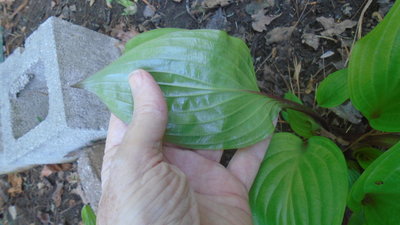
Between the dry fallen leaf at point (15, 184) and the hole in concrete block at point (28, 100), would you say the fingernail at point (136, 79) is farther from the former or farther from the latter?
the dry fallen leaf at point (15, 184)

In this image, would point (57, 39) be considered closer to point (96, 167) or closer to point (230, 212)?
point (96, 167)

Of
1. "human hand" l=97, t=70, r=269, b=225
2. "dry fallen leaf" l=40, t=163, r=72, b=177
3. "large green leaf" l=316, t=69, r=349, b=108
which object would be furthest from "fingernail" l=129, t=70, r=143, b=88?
"dry fallen leaf" l=40, t=163, r=72, b=177

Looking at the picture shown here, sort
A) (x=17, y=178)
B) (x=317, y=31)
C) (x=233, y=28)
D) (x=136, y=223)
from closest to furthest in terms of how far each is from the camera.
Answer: (x=136, y=223) < (x=317, y=31) < (x=233, y=28) < (x=17, y=178)

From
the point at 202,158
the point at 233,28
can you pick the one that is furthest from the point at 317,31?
the point at 202,158

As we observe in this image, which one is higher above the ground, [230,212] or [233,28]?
[233,28]

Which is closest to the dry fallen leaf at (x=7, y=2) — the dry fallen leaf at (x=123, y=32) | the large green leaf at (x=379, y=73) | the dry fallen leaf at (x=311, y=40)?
the dry fallen leaf at (x=123, y=32)

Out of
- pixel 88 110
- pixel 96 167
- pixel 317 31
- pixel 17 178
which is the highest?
pixel 317 31

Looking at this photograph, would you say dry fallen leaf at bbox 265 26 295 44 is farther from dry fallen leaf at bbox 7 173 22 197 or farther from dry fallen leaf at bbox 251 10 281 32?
dry fallen leaf at bbox 7 173 22 197
